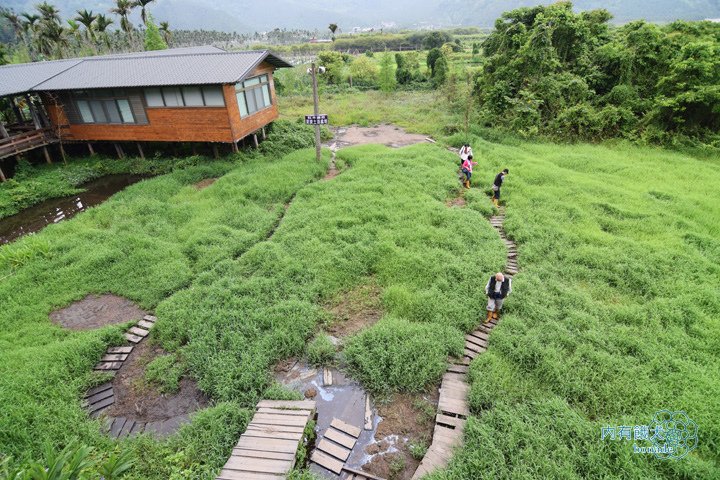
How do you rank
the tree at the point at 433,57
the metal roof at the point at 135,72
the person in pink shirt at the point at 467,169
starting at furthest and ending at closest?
the tree at the point at 433,57
the metal roof at the point at 135,72
the person in pink shirt at the point at 467,169

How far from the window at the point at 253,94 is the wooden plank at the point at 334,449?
1712cm

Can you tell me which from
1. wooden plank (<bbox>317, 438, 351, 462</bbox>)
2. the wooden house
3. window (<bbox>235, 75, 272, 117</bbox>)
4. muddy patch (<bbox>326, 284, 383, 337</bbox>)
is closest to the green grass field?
muddy patch (<bbox>326, 284, 383, 337</bbox>)

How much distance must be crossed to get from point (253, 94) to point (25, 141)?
11604mm

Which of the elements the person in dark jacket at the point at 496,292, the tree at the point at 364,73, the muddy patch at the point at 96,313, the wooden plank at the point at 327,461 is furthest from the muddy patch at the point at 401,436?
the tree at the point at 364,73

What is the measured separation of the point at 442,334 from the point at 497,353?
3.75ft

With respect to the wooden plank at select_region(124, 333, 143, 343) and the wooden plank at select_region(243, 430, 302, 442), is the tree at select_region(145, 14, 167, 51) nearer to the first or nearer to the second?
the wooden plank at select_region(124, 333, 143, 343)

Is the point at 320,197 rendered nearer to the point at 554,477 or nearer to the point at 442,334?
the point at 442,334

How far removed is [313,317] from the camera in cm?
852

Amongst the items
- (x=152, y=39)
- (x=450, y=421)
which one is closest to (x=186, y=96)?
(x=450, y=421)

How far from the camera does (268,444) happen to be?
5.75 m

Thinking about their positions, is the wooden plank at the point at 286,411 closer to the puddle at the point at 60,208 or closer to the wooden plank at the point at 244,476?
the wooden plank at the point at 244,476

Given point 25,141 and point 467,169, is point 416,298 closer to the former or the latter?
point 467,169

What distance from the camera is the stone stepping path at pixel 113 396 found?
6.52m

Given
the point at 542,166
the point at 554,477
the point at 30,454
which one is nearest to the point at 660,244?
the point at 542,166
